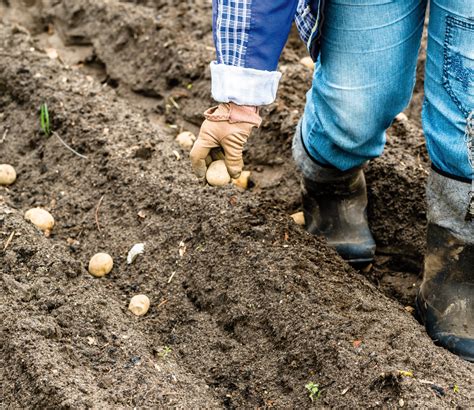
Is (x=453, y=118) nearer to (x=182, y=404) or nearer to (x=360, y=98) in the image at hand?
(x=360, y=98)

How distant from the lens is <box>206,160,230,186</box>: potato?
2.41 metres

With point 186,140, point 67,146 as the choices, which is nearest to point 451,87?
point 186,140

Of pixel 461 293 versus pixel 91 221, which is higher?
pixel 461 293

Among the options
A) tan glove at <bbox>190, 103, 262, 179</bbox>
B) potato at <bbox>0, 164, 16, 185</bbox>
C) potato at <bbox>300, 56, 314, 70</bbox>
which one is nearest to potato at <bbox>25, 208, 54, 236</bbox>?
potato at <bbox>0, 164, 16, 185</bbox>

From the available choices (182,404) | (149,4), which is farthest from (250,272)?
(149,4)

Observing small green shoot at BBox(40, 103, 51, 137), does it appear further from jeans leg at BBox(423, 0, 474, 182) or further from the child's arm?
jeans leg at BBox(423, 0, 474, 182)

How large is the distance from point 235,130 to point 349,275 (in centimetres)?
81

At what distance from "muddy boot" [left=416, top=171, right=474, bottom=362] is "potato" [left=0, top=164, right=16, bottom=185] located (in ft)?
5.64

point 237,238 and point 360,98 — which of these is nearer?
point 360,98

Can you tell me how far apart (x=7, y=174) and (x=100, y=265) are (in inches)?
28.4

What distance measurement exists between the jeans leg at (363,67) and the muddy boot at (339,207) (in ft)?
0.68

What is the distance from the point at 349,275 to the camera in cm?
281

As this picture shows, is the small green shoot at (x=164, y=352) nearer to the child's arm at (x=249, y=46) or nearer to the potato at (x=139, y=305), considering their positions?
the potato at (x=139, y=305)

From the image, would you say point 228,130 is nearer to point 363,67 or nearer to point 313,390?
point 363,67
